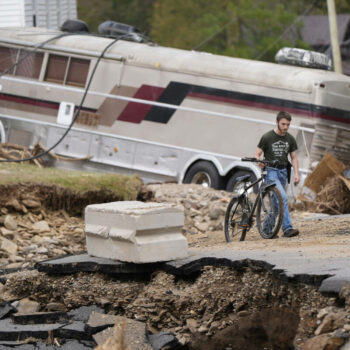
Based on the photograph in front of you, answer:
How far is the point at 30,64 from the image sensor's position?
73.2 feet

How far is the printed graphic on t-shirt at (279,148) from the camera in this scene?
12188 mm

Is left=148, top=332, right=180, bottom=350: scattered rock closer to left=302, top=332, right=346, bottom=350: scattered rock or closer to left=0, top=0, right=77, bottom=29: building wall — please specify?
left=302, top=332, right=346, bottom=350: scattered rock

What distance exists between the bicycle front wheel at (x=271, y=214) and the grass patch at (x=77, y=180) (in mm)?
3998

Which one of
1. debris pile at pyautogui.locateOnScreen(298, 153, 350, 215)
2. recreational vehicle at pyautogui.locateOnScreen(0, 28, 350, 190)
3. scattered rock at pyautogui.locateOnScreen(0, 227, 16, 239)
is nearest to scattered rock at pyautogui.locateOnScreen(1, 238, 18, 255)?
scattered rock at pyautogui.locateOnScreen(0, 227, 16, 239)

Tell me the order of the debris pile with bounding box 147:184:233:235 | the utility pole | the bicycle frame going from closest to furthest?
the bicycle frame, the debris pile with bounding box 147:184:233:235, the utility pole

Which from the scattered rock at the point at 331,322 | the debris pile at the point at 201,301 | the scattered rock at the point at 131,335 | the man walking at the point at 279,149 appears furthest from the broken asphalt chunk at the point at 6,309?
the man walking at the point at 279,149

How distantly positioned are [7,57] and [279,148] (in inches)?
480

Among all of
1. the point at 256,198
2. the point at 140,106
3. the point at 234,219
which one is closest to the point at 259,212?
the point at 256,198

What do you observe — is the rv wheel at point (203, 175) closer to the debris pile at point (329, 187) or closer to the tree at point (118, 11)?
the debris pile at point (329, 187)

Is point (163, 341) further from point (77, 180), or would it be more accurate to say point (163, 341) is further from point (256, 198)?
point (77, 180)

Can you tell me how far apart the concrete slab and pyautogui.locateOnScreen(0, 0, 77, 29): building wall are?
17.4 meters

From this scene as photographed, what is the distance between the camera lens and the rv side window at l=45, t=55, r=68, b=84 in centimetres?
2169

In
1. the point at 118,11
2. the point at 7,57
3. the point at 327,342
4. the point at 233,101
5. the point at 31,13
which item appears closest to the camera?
the point at 327,342

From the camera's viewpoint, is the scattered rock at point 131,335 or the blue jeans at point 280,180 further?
the blue jeans at point 280,180
